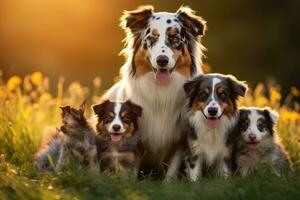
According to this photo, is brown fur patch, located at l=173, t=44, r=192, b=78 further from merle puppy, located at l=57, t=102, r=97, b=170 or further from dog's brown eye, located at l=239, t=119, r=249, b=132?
merle puppy, located at l=57, t=102, r=97, b=170

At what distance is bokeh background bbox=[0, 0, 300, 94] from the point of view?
24234mm

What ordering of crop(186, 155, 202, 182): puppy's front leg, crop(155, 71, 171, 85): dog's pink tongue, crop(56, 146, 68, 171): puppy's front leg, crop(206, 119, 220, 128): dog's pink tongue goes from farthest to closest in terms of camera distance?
1. crop(155, 71, 171, 85): dog's pink tongue
2. crop(186, 155, 202, 182): puppy's front leg
3. crop(206, 119, 220, 128): dog's pink tongue
4. crop(56, 146, 68, 171): puppy's front leg

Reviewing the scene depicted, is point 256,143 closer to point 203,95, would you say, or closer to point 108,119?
point 203,95

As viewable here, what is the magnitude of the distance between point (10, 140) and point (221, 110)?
9.98ft

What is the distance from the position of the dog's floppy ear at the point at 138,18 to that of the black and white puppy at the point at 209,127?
89 cm

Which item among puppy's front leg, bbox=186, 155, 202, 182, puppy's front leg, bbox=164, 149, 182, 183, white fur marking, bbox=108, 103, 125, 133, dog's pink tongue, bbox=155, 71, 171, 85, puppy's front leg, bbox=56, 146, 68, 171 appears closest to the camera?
puppy's front leg, bbox=56, 146, 68, 171

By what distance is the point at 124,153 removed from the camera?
32.3ft

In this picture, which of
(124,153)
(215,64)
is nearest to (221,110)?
(124,153)

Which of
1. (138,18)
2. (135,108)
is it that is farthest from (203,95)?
(138,18)

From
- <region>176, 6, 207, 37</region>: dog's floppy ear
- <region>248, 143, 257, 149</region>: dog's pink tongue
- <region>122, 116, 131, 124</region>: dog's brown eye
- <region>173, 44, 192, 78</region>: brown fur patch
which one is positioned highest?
<region>176, 6, 207, 37</region>: dog's floppy ear

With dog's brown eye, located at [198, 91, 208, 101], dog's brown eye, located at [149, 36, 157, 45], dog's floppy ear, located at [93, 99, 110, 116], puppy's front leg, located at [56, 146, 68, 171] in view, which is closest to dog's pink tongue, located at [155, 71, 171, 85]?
dog's brown eye, located at [149, 36, 157, 45]

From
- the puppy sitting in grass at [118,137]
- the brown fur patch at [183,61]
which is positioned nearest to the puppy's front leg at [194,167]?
the puppy sitting in grass at [118,137]

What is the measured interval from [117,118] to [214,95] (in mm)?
1012

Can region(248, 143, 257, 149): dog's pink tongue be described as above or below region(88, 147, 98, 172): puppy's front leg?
above
